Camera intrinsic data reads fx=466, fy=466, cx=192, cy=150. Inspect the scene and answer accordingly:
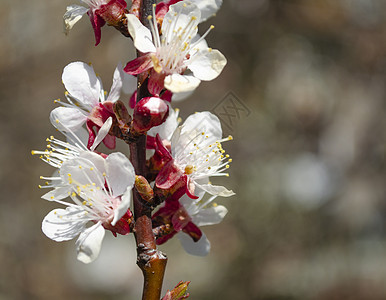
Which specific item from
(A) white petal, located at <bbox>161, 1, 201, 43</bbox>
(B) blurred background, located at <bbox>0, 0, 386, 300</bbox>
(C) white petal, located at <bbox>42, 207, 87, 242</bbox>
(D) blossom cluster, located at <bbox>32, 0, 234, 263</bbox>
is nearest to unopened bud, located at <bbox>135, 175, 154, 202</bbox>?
(D) blossom cluster, located at <bbox>32, 0, 234, 263</bbox>

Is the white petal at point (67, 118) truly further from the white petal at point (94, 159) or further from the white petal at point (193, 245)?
the white petal at point (193, 245)

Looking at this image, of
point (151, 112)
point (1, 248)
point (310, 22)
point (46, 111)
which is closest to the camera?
point (151, 112)

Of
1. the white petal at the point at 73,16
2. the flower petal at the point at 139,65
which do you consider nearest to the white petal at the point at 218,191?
the flower petal at the point at 139,65

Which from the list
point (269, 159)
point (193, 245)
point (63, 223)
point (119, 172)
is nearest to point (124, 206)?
point (119, 172)

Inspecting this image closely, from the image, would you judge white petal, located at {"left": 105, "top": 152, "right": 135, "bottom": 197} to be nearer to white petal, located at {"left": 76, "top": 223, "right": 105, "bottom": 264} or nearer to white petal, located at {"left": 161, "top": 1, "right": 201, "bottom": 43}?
white petal, located at {"left": 76, "top": 223, "right": 105, "bottom": 264}

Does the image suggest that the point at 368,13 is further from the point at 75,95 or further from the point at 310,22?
the point at 75,95

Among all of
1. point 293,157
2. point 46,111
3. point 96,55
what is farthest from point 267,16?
point 46,111

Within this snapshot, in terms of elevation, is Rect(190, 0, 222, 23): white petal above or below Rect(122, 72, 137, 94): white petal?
above
